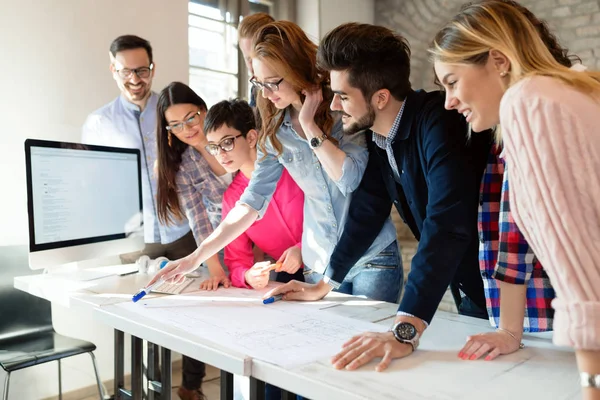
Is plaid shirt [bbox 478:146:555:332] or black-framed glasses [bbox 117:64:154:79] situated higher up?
black-framed glasses [bbox 117:64:154:79]

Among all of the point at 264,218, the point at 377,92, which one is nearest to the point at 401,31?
the point at 264,218

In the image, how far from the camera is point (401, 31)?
4641 mm

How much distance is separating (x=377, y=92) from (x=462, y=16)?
397mm

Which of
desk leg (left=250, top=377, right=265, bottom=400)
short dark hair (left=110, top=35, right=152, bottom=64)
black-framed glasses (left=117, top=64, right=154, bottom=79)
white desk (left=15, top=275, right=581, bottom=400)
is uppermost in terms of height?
short dark hair (left=110, top=35, right=152, bottom=64)

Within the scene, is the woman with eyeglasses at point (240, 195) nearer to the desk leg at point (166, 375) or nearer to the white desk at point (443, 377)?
Answer: the desk leg at point (166, 375)

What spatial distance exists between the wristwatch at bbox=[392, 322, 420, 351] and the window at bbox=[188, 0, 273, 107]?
2.66 m

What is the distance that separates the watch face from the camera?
109cm

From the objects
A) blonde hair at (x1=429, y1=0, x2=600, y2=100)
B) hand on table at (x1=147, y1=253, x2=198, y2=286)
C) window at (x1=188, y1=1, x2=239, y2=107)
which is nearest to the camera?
blonde hair at (x1=429, y1=0, x2=600, y2=100)

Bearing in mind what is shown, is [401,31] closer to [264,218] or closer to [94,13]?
[94,13]

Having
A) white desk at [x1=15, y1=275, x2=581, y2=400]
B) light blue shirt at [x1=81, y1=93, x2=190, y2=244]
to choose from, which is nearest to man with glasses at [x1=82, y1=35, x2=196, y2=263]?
light blue shirt at [x1=81, y1=93, x2=190, y2=244]

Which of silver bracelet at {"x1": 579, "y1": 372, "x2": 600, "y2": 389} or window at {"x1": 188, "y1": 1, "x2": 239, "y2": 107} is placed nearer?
silver bracelet at {"x1": 579, "y1": 372, "x2": 600, "y2": 389}

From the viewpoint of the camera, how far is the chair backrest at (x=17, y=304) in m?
2.25

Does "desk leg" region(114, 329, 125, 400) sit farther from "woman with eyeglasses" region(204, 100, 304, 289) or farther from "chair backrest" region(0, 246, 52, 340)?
"chair backrest" region(0, 246, 52, 340)

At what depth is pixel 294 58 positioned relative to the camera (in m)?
1.59
